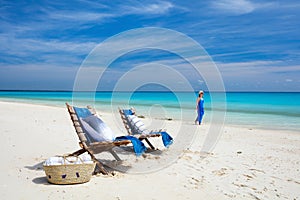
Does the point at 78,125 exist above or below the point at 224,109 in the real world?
below

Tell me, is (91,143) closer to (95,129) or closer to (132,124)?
(95,129)

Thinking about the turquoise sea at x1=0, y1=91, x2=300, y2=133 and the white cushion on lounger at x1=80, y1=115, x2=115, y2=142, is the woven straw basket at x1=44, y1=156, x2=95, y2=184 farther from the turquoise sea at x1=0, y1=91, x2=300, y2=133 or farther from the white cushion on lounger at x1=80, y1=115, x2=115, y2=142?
the turquoise sea at x1=0, y1=91, x2=300, y2=133

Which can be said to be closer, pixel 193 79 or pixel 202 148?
pixel 202 148

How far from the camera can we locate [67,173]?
400 centimetres

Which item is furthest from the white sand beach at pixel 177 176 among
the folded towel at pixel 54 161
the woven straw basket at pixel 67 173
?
the folded towel at pixel 54 161

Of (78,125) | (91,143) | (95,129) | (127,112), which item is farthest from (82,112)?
(127,112)

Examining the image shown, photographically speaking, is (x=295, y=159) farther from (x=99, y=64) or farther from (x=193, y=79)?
(x=99, y=64)

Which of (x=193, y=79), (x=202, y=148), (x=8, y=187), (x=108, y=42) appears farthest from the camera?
(x=193, y=79)

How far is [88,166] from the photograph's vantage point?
411cm

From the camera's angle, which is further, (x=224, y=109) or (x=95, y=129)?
(x=224, y=109)

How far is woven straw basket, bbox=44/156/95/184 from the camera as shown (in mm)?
3965

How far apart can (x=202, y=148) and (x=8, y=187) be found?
4.49 m

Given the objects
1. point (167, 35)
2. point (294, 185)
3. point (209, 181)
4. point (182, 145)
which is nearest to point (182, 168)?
point (209, 181)

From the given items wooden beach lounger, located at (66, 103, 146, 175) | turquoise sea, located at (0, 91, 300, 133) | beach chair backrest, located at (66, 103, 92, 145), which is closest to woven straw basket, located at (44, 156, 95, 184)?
wooden beach lounger, located at (66, 103, 146, 175)
